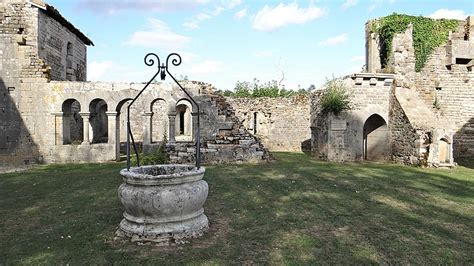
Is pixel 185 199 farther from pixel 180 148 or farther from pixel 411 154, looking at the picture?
pixel 411 154

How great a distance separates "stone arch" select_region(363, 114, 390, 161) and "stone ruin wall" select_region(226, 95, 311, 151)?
210 inches

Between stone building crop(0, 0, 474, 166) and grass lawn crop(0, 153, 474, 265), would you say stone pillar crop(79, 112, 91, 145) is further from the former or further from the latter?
grass lawn crop(0, 153, 474, 265)

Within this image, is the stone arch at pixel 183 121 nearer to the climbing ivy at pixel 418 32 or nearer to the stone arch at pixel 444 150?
the climbing ivy at pixel 418 32

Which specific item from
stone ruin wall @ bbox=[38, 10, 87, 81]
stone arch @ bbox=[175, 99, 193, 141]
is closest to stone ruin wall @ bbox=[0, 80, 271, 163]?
stone ruin wall @ bbox=[38, 10, 87, 81]

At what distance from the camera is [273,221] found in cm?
556

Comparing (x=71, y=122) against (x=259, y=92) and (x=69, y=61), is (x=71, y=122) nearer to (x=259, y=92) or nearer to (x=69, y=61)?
(x=69, y=61)

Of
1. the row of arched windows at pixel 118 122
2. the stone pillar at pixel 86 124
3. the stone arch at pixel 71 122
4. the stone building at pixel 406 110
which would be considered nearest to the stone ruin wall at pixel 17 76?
the stone arch at pixel 71 122

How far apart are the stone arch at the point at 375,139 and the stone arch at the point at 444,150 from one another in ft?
7.31

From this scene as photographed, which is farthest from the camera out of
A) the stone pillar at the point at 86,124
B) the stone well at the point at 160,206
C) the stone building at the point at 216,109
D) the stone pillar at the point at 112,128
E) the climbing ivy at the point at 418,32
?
the climbing ivy at the point at 418,32

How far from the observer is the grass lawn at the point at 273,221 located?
13.7 ft

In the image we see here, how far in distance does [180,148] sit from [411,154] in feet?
28.7

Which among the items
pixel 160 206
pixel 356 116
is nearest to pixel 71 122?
pixel 356 116

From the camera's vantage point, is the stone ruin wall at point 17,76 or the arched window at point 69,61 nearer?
the stone ruin wall at point 17,76

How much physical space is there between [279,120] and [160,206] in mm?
16242
